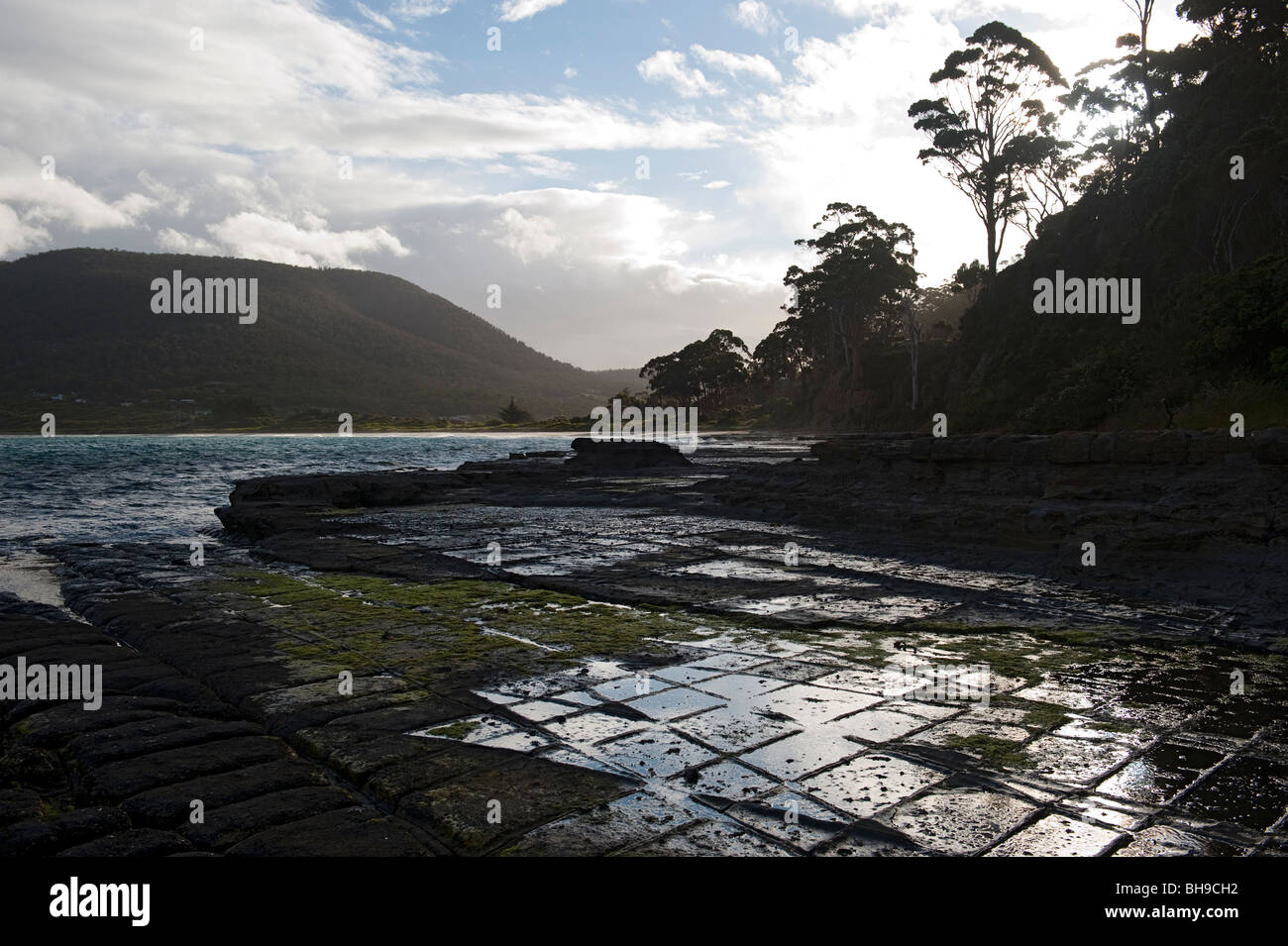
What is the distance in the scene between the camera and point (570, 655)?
593 centimetres

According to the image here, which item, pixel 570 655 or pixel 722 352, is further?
pixel 722 352

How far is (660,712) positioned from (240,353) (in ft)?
411

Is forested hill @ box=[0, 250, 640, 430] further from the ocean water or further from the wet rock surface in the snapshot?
the wet rock surface

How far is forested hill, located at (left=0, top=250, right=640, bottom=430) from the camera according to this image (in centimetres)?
10281

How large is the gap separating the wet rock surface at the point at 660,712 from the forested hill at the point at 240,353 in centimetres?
10056

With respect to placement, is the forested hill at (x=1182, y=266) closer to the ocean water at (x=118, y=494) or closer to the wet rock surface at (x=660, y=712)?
the wet rock surface at (x=660, y=712)

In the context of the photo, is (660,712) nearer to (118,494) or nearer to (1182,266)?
Result: (118,494)

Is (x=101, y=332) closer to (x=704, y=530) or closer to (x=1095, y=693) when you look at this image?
(x=704, y=530)

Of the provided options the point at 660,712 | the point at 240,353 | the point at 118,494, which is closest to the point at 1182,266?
the point at 660,712

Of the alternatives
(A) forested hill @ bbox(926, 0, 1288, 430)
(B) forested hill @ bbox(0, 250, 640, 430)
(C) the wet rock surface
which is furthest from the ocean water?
(B) forested hill @ bbox(0, 250, 640, 430)

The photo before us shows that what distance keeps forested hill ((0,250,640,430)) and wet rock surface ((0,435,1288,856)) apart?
101 meters

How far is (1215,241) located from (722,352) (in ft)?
222
